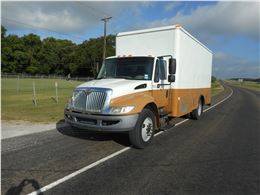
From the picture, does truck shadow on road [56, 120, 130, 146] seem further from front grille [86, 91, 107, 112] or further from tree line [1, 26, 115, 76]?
tree line [1, 26, 115, 76]

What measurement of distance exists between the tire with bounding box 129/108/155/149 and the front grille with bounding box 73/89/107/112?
1024 mm

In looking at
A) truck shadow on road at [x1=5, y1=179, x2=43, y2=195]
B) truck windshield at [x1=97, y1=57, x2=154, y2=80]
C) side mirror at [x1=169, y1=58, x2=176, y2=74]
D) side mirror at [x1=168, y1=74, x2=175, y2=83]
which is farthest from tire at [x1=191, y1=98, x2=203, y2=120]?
truck shadow on road at [x1=5, y1=179, x2=43, y2=195]

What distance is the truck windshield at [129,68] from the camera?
8.96 m

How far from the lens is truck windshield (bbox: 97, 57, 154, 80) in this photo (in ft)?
29.4

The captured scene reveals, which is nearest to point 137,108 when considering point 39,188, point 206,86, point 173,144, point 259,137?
point 173,144

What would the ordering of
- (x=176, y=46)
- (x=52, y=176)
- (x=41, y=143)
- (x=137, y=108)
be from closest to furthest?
(x=52, y=176) < (x=137, y=108) < (x=41, y=143) < (x=176, y=46)

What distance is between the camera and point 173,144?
340 inches

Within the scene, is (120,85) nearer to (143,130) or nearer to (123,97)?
(123,97)

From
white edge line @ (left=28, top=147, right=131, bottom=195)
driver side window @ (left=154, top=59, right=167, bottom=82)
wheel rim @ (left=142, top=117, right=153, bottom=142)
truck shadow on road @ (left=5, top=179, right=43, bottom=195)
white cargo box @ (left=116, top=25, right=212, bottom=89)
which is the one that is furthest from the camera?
white cargo box @ (left=116, top=25, right=212, bottom=89)

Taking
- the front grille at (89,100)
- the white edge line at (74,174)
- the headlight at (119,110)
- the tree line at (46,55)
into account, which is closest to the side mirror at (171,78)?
the headlight at (119,110)

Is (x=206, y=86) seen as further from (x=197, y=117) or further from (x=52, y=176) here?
(x=52, y=176)

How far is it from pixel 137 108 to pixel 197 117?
665cm

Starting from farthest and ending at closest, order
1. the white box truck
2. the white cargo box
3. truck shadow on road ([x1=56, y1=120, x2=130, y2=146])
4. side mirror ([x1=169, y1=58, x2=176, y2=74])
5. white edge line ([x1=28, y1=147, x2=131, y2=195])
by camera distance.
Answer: the white cargo box < side mirror ([x1=169, y1=58, x2=176, y2=74]) < truck shadow on road ([x1=56, y1=120, x2=130, y2=146]) < the white box truck < white edge line ([x1=28, y1=147, x2=131, y2=195])

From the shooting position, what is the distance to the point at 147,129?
8375 millimetres
